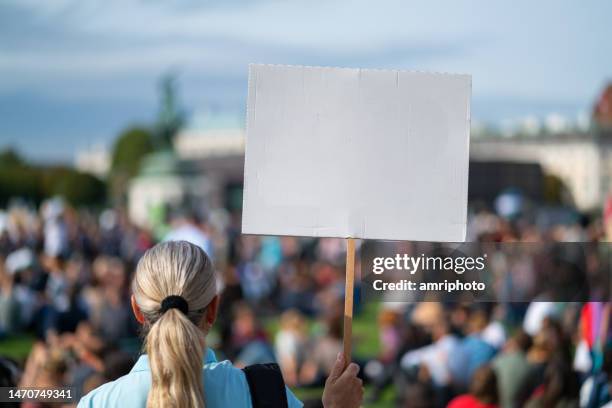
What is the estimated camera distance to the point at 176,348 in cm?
206

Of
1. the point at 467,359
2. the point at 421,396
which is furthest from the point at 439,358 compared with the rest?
the point at 421,396

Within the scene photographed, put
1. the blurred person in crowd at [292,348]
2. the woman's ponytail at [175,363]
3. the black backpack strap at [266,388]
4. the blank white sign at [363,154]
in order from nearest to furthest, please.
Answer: the woman's ponytail at [175,363]
the black backpack strap at [266,388]
the blank white sign at [363,154]
the blurred person in crowd at [292,348]

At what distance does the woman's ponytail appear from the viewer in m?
2.04

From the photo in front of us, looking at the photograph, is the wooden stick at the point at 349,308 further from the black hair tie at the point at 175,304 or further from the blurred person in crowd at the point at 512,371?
the blurred person in crowd at the point at 512,371

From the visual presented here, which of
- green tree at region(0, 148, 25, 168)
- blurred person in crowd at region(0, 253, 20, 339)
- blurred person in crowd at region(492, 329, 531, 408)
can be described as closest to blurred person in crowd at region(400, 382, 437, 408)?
blurred person in crowd at region(492, 329, 531, 408)

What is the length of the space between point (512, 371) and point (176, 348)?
511 centimetres

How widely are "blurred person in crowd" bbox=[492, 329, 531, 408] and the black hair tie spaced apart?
4875 mm

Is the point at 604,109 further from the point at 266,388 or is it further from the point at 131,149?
the point at 266,388

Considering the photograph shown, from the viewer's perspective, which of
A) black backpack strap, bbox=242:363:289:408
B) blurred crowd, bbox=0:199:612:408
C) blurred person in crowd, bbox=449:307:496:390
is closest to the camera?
black backpack strap, bbox=242:363:289:408

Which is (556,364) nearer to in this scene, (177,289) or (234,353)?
(234,353)

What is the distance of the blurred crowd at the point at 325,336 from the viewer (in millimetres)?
5805

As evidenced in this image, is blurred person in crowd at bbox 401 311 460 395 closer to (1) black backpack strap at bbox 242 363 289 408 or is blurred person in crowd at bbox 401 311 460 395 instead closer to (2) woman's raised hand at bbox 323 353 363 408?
(2) woman's raised hand at bbox 323 353 363 408

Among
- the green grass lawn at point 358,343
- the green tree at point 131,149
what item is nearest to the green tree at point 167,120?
the green grass lawn at point 358,343

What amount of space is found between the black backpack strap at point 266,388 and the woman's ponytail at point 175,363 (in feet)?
0.44
